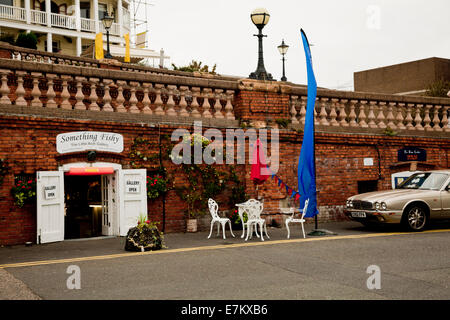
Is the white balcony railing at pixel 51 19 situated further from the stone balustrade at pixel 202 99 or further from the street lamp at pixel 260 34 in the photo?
the street lamp at pixel 260 34

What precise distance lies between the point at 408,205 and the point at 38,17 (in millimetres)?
38194

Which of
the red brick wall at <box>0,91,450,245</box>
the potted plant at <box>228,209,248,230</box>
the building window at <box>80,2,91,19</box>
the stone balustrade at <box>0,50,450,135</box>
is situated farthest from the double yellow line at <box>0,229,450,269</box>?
the building window at <box>80,2,91,19</box>

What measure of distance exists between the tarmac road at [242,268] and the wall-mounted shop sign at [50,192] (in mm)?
1101

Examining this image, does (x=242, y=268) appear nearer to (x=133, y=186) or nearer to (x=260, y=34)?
(x=133, y=186)

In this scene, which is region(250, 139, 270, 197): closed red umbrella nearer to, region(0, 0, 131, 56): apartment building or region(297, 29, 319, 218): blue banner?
region(297, 29, 319, 218): blue banner

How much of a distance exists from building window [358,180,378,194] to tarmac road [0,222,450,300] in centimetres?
391

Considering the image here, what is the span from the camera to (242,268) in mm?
8273

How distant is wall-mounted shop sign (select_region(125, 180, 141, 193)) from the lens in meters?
12.5

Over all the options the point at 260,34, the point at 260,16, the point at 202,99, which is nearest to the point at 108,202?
the point at 202,99

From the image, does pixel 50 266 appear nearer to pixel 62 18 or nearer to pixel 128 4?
pixel 62 18

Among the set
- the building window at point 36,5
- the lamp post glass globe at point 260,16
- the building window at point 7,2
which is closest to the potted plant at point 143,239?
the lamp post glass globe at point 260,16

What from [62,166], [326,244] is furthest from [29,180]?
[326,244]

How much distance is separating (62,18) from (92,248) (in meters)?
37.1

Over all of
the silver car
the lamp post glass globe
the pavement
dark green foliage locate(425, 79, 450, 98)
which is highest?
the lamp post glass globe
